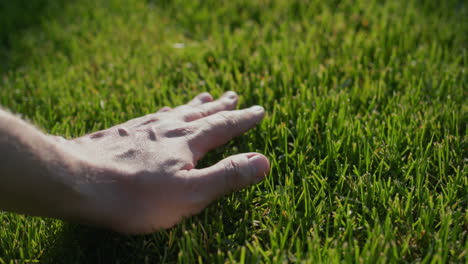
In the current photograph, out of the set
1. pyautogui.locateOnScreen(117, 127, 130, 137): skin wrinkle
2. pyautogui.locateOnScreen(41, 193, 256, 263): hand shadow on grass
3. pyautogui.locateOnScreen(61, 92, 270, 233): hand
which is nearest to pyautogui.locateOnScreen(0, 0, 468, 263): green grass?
pyautogui.locateOnScreen(41, 193, 256, 263): hand shadow on grass

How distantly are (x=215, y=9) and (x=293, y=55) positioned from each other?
1060mm

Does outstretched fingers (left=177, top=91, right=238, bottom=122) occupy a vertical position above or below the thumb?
above

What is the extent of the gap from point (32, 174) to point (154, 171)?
396 millimetres

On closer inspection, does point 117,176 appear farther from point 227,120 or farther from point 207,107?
point 207,107

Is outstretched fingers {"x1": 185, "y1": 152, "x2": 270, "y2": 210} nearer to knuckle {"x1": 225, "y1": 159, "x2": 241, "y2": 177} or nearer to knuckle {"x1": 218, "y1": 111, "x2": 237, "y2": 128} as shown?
knuckle {"x1": 225, "y1": 159, "x2": 241, "y2": 177}

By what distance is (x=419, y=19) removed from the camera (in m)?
3.21

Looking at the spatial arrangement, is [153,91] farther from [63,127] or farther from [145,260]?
[145,260]

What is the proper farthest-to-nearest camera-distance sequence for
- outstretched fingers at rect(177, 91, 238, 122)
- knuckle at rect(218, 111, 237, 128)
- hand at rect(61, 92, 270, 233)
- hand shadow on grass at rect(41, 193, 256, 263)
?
outstretched fingers at rect(177, 91, 238, 122), knuckle at rect(218, 111, 237, 128), hand shadow on grass at rect(41, 193, 256, 263), hand at rect(61, 92, 270, 233)

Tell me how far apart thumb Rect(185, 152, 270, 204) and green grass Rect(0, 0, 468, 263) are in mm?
90

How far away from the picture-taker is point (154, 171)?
1.65 m

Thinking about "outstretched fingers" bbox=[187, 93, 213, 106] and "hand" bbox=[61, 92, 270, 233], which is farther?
"outstretched fingers" bbox=[187, 93, 213, 106]

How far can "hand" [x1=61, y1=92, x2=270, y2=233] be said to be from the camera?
5.15 feet

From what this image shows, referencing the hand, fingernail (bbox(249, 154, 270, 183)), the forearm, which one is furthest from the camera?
fingernail (bbox(249, 154, 270, 183))

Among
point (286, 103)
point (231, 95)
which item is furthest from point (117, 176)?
point (286, 103)
